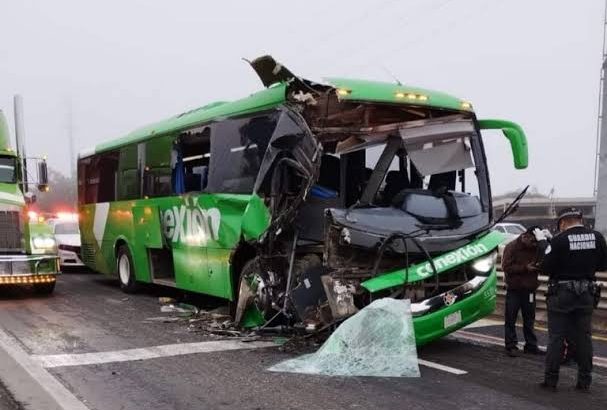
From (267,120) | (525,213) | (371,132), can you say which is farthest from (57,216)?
(525,213)

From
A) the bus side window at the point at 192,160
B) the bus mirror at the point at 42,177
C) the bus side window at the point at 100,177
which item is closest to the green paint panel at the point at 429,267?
the bus side window at the point at 192,160

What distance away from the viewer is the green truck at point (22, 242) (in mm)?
11289

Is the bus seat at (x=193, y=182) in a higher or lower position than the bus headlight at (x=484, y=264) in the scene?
higher

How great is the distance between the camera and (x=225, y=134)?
9.40 meters

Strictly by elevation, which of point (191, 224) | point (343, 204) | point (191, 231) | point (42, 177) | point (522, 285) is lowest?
point (522, 285)

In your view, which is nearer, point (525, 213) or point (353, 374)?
point (353, 374)

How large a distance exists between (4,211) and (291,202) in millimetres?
6462

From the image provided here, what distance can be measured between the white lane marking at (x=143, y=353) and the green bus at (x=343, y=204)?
603mm

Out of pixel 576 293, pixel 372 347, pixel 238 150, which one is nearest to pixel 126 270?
pixel 238 150

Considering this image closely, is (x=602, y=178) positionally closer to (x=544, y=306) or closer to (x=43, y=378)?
(x=544, y=306)

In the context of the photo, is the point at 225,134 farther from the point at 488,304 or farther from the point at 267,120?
the point at 488,304

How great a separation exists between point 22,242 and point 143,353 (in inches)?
213

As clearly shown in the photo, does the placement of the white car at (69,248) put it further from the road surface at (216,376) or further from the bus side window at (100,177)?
the road surface at (216,376)

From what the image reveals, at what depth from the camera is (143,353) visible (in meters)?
7.36
